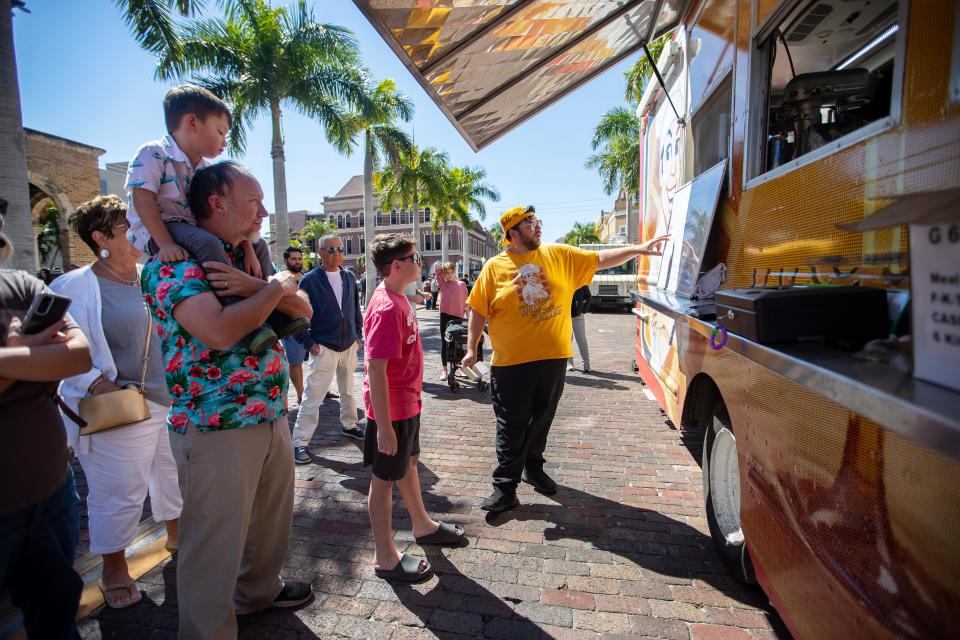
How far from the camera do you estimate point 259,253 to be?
217 cm

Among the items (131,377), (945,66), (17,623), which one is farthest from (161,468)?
(945,66)

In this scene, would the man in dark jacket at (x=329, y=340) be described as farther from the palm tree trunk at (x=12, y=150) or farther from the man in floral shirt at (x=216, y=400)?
the palm tree trunk at (x=12, y=150)

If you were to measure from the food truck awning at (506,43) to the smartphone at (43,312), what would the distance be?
218cm

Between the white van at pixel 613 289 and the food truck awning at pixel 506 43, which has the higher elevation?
the food truck awning at pixel 506 43

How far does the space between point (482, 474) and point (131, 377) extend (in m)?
2.67

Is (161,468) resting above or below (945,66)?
below

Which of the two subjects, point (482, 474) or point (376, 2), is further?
point (482, 474)

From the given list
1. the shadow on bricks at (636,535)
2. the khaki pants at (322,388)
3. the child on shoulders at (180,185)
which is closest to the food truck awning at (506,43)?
the child on shoulders at (180,185)

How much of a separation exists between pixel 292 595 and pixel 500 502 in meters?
1.46

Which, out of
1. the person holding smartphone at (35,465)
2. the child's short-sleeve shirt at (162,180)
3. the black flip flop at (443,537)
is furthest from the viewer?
the black flip flop at (443,537)

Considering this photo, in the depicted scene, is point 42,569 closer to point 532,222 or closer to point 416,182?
point 532,222

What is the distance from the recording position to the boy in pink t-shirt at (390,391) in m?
2.43

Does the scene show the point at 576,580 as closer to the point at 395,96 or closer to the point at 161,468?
the point at 161,468

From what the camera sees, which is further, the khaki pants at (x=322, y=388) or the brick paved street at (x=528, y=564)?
the khaki pants at (x=322, y=388)
